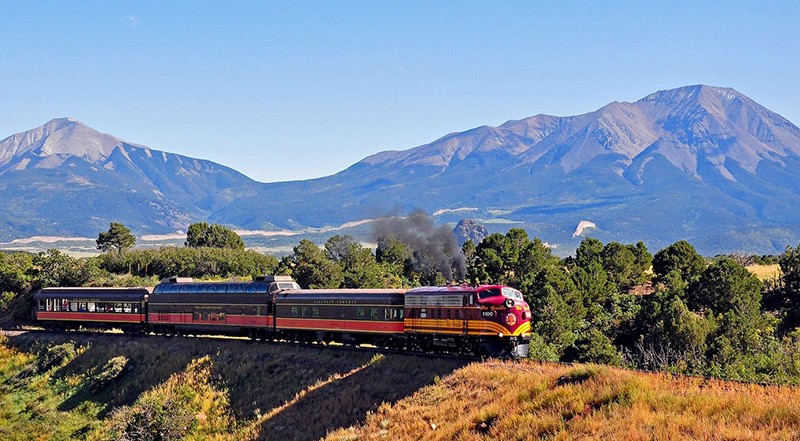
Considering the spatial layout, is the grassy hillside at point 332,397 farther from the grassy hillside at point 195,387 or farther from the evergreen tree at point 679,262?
Result: the evergreen tree at point 679,262

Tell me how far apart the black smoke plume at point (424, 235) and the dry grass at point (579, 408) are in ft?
130

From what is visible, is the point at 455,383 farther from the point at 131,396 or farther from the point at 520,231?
the point at 520,231

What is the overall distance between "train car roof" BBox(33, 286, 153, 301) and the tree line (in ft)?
54.0

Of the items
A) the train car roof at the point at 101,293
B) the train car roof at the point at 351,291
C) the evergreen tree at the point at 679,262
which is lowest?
the evergreen tree at the point at 679,262

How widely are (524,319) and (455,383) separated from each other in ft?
20.6

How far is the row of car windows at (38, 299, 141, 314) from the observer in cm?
5819

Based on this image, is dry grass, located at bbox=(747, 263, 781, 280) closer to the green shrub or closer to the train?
the train

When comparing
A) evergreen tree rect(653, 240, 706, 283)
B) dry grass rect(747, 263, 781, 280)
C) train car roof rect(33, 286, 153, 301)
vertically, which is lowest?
dry grass rect(747, 263, 781, 280)

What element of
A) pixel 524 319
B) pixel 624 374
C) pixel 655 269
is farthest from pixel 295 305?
pixel 655 269

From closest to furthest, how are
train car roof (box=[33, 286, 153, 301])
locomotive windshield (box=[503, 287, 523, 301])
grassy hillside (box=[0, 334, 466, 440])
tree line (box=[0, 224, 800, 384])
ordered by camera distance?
grassy hillside (box=[0, 334, 466, 440])
locomotive windshield (box=[503, 287, 523, 301])
tree line (box=[0, 224, 800, 384])
train car roof (box=[33, 286, 153, 301])

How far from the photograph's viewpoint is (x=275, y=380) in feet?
131

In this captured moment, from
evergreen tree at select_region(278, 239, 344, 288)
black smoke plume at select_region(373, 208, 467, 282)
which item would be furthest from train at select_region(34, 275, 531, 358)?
black smoke plume at select_region(373, 208, 467, 282)

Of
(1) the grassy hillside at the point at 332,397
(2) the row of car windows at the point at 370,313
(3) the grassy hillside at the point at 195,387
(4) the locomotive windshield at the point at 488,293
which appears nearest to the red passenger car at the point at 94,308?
(1) the grassy hillside at the point at 332,397

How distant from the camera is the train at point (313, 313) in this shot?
3656 cm
